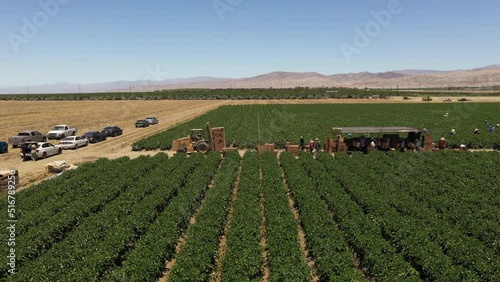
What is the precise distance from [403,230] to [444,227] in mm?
2023

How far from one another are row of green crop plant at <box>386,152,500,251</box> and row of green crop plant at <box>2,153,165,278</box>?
57.3 feet

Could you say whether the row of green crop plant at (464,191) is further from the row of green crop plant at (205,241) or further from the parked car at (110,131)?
the parked car at (110,131)

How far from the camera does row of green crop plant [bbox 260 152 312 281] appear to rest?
34.5 feet

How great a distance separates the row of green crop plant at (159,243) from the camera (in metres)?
10.8

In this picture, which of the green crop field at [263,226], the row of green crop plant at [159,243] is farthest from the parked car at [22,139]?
the row of green crop plant at [159,243]

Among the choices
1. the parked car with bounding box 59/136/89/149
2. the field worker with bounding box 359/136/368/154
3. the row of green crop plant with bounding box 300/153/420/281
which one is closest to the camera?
the row of green crop plant with bounding box 300/153/420/281

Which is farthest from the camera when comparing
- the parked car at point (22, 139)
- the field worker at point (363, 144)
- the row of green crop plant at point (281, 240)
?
the parked car at point (22, 139)

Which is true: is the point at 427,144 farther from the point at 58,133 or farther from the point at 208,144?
the point at 58,133

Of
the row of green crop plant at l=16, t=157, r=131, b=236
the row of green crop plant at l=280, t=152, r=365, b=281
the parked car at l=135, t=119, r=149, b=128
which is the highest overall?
the parked car at l=135, t=119, r=149, b=128

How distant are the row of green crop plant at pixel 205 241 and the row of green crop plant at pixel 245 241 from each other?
0.55 meters

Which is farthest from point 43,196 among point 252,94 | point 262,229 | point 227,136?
point 252,94

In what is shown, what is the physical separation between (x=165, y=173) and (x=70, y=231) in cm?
899

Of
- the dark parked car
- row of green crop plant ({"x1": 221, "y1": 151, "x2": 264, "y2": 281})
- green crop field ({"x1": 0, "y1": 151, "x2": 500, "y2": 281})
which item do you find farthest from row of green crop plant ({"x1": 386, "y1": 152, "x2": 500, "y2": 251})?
the dark parked car

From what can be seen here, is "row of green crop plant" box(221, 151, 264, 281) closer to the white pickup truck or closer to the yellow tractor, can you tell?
the yellow tractor
